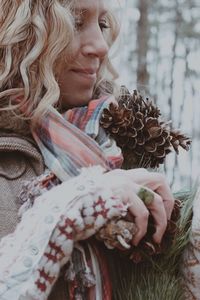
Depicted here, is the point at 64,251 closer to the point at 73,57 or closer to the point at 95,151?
the point at 95,151

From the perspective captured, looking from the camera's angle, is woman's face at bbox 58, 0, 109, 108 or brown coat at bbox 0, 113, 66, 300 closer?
brown coat at bbox 0, 113, 66, 300

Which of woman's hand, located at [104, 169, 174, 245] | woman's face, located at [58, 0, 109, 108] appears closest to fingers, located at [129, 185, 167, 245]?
woman's hand, located at [104, 169, 174, 245]

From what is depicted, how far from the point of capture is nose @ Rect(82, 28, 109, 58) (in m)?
1.57

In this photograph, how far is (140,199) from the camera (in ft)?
4.14

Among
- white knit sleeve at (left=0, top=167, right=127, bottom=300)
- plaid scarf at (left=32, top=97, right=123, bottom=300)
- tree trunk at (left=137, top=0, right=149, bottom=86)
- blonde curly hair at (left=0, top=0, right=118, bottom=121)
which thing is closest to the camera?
Result: white knit sleeve at (left=0, top=167, right=127, bottom=300)

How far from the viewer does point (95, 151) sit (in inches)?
56.4

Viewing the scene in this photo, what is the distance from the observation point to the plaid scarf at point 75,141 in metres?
1.42

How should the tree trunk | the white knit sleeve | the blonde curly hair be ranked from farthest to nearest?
the tree trunk
the blonde curly hair
the white knit sleeve

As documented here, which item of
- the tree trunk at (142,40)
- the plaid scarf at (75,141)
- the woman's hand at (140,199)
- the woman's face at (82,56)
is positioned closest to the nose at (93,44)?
the woman's face at (82,56)

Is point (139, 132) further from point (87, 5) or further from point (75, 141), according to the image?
point (87, 5)

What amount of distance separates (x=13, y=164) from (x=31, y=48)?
0.25 m

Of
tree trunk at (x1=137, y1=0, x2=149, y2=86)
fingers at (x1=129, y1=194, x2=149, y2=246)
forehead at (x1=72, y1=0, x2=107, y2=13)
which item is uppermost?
forehead at (x1=72, y1=0, x2=107, y2=13)

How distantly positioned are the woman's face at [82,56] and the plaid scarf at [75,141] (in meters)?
0.06

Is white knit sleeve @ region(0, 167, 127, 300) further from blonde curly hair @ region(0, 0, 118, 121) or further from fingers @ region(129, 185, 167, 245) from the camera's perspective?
blonde curly hair @ region(0, 0, 118, 121)
